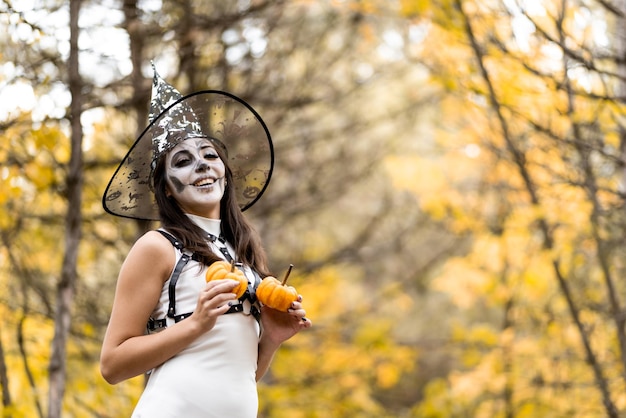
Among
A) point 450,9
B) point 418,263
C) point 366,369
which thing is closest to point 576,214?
point 450,9

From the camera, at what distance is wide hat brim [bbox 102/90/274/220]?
8.43 ft

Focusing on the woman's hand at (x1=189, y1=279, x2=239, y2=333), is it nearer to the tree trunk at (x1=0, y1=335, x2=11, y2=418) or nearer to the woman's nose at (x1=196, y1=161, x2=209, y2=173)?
the woman's nose at (x1=196, y1=161, x2=209, y2=173)

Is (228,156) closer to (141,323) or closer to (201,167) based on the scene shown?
(201,167)

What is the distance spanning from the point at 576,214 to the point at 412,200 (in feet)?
17.3

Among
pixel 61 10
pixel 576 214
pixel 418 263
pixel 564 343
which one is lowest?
pixel 418 263

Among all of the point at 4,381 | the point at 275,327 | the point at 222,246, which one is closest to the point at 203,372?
the point at 275,327

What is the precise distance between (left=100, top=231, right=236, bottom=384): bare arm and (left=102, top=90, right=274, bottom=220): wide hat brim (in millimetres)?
262

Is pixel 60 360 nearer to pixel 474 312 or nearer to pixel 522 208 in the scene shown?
pixel 522 208

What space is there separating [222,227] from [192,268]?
340 millimetres

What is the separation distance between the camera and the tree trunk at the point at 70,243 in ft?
11.6

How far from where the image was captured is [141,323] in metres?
2.33

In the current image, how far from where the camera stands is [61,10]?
360 cm

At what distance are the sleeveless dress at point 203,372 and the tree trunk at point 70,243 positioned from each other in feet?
4.82

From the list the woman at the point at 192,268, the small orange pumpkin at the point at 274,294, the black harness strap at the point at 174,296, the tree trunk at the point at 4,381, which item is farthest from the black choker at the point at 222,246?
the tree trunk at the point at 4,381
